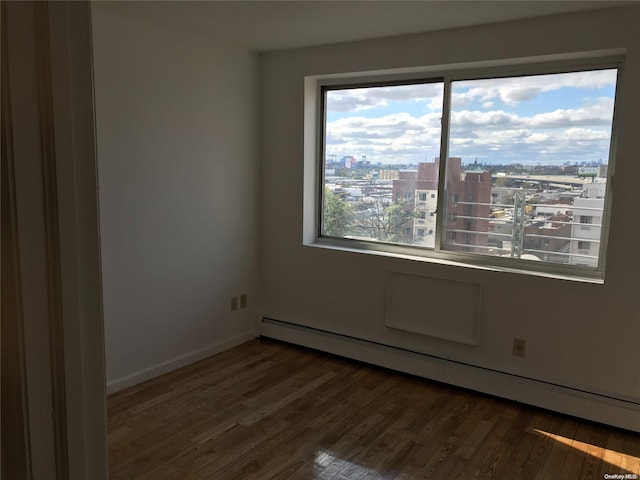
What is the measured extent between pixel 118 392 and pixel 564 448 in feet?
8.68

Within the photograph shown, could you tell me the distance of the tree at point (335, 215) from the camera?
4129mm

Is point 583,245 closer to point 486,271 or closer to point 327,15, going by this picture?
point 486,271

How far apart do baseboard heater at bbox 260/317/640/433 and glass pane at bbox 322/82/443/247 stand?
31.6 inches

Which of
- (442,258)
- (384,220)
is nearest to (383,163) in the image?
Result: (384,220)

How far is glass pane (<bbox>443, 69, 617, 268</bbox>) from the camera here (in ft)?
10.1

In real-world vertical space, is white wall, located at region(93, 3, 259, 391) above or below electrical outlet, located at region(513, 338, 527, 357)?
above

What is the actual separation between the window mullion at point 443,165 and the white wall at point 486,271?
0.22 meters

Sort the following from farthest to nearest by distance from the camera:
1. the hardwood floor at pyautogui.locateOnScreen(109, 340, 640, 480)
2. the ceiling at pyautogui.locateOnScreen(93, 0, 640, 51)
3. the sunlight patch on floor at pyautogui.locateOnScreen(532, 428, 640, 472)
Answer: the ceiling at pyautogui.locateOnScreen(93, 0, 640, 51), the sunlight patch on floor at pyautogui.locateOnScreen(532, 428, 640, 472), the hardwood floor at pyautogui.locateOnScreen(109, 340, 640, 480)

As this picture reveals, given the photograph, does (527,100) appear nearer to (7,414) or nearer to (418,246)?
(418,246)

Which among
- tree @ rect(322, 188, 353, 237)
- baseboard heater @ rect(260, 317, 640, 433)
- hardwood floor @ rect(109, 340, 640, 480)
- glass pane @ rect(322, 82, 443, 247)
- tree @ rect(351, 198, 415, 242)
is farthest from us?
tree @ rect(322, 188, 353, 237)

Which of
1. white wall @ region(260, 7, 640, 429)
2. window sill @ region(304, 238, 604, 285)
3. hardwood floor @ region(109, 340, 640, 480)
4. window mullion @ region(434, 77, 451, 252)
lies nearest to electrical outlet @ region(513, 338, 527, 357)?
white wall @ region(260, 7, 640, 429)

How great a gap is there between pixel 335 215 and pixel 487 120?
1380 mm

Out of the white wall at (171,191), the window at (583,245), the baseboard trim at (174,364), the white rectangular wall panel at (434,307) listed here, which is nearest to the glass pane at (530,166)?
the window at (583,245)

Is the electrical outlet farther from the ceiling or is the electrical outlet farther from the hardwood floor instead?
the ceiling
